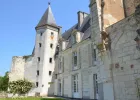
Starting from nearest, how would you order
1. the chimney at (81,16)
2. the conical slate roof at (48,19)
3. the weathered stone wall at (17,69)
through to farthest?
the chimney at (81,16) → the weathered stone wall at (17,69) → the conical slate roof at (48,19)

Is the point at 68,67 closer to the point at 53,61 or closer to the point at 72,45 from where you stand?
the point at 72,45

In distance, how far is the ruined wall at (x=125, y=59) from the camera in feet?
16.1

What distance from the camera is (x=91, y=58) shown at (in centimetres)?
1653

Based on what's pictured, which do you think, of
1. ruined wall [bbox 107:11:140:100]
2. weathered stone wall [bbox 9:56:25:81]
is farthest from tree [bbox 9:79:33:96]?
ruined wall [bbox 107:11:140:100]

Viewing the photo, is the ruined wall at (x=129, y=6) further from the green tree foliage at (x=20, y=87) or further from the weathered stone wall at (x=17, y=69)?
the weathered stone wall at (x=17, y=69)

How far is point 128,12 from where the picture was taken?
7.54m

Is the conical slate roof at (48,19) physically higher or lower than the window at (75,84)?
higher

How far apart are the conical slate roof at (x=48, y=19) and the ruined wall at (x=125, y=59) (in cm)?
2051

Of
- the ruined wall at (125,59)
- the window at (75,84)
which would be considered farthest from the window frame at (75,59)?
the ruined wall at (125,59)

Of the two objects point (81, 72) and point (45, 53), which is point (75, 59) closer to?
point (81, 72)

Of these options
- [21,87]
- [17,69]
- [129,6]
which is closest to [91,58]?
[129,6]

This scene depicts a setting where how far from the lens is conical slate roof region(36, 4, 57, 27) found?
25589 millimetres

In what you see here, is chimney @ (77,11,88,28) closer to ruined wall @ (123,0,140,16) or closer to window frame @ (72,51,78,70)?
window frame @ (72,51,78,70)

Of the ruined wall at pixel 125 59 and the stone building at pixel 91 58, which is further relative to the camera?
the stone building at pixel 91 58
